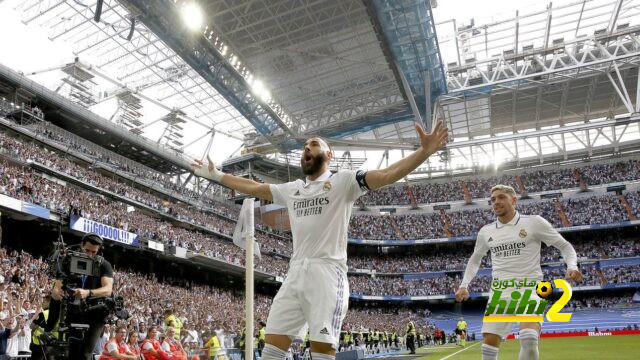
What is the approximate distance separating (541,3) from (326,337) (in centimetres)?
3365

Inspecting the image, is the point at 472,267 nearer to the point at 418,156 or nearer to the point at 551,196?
the point at 418,156

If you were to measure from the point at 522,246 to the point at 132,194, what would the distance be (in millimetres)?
34046

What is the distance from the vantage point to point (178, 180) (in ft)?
160

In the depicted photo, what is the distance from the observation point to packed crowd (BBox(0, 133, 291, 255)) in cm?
2781

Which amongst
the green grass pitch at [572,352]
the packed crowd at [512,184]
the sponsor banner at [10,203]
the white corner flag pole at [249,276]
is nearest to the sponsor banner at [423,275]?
the packed crowd at [512,184]

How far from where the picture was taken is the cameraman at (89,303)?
536cm

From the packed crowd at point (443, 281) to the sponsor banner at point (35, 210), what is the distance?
30.0m

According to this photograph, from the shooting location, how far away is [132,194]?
119 feet

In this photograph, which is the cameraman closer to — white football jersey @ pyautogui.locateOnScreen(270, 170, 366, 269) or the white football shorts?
the white football shorts

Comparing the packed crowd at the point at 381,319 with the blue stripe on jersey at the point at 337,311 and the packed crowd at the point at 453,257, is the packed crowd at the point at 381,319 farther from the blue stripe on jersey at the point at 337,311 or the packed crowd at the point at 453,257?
the blue stripe on jersey at the point at 337,311

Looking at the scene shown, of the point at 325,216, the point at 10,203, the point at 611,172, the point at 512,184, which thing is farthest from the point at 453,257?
the point at 325,216

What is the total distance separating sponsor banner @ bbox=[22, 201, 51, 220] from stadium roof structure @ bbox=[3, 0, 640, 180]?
10262 mm

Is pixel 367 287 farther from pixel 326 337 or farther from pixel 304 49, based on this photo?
pixel 326 337

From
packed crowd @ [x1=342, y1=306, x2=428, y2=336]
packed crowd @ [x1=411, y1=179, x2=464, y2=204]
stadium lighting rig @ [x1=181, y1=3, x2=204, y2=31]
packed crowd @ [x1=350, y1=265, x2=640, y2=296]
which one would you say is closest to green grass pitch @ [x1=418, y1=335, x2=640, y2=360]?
packed crowd @ [x1=342, y1=306, x2=428, y2=336]
